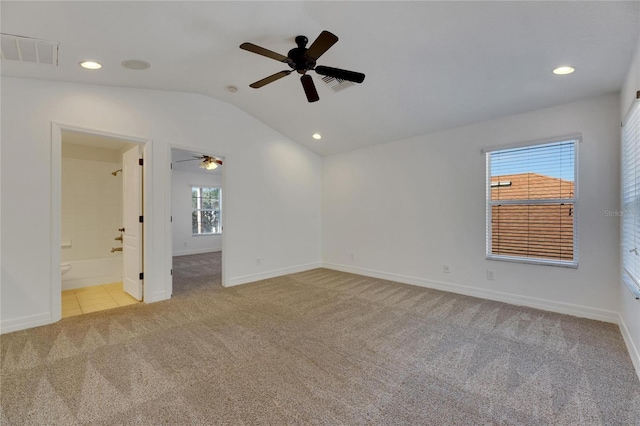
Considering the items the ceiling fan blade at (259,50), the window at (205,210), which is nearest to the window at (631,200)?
the ceiling fan blade at (259,50)

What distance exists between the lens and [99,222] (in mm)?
5141

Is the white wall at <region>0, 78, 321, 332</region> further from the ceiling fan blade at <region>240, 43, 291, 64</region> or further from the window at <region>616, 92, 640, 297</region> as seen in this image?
the window at <region>616, 92, 640, 297</region>

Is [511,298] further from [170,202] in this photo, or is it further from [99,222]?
[99,222]

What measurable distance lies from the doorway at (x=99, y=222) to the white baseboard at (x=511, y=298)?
3.93m

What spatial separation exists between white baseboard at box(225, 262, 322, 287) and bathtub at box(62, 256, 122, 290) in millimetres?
2219

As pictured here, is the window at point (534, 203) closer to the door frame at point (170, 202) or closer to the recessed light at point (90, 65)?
the door frame at point (170, 202)

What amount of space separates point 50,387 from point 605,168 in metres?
5.42

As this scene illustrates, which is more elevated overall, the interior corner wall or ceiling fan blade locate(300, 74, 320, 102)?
ceiling fan blade locate(300, 74, 320, 102)

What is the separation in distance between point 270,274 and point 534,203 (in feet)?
13.6

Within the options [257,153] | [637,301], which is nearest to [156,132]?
[257,153]

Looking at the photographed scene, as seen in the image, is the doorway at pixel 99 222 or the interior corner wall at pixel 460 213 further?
the doorway at pixel 99 222

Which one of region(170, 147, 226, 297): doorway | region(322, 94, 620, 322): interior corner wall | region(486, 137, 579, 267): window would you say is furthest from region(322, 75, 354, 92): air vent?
region(170, 147, 226, 297): doorway

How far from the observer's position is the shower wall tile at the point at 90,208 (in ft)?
15.9

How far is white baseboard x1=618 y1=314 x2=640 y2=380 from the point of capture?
7.31ft
